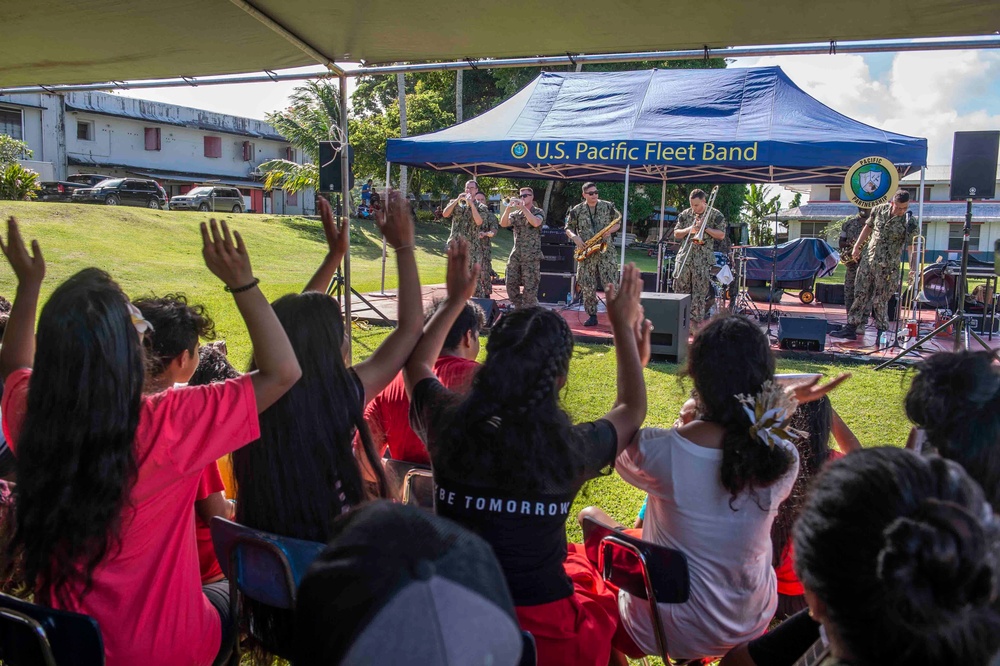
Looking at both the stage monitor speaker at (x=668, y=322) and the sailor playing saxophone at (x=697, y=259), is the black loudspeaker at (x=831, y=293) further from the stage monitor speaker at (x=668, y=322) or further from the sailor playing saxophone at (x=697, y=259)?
the stage monitor speaker at (x=668, y=322)

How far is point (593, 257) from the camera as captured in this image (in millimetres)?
10266

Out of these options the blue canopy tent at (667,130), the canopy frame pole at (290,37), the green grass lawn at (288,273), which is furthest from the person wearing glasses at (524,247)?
the canopy frame pole at (290,37)

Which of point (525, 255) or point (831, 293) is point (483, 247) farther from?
point (831, 293)

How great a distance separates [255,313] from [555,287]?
10.9 metres

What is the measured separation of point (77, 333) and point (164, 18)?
2574 millimetres

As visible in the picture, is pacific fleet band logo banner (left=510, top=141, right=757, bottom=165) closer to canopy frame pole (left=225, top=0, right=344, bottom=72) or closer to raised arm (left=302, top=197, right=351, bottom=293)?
canopy frame pole (left=225, top=0, right=344, bottom=72)

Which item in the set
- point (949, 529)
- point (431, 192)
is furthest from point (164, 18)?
point (431, 192)

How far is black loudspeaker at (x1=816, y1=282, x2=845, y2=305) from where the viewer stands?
14.2 meters

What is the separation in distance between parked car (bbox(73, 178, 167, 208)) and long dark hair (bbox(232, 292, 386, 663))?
2664 centimetres

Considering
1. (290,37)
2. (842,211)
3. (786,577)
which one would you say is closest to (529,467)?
(786,577)

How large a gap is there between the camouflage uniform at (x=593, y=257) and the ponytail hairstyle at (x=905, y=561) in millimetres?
9174

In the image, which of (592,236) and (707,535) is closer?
(707,535)

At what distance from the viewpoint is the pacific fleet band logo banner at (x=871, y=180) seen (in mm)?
6957

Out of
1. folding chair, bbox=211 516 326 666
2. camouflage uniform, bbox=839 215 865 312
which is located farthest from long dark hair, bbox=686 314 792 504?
camouflage uniform, bbox=839 215 865 312
